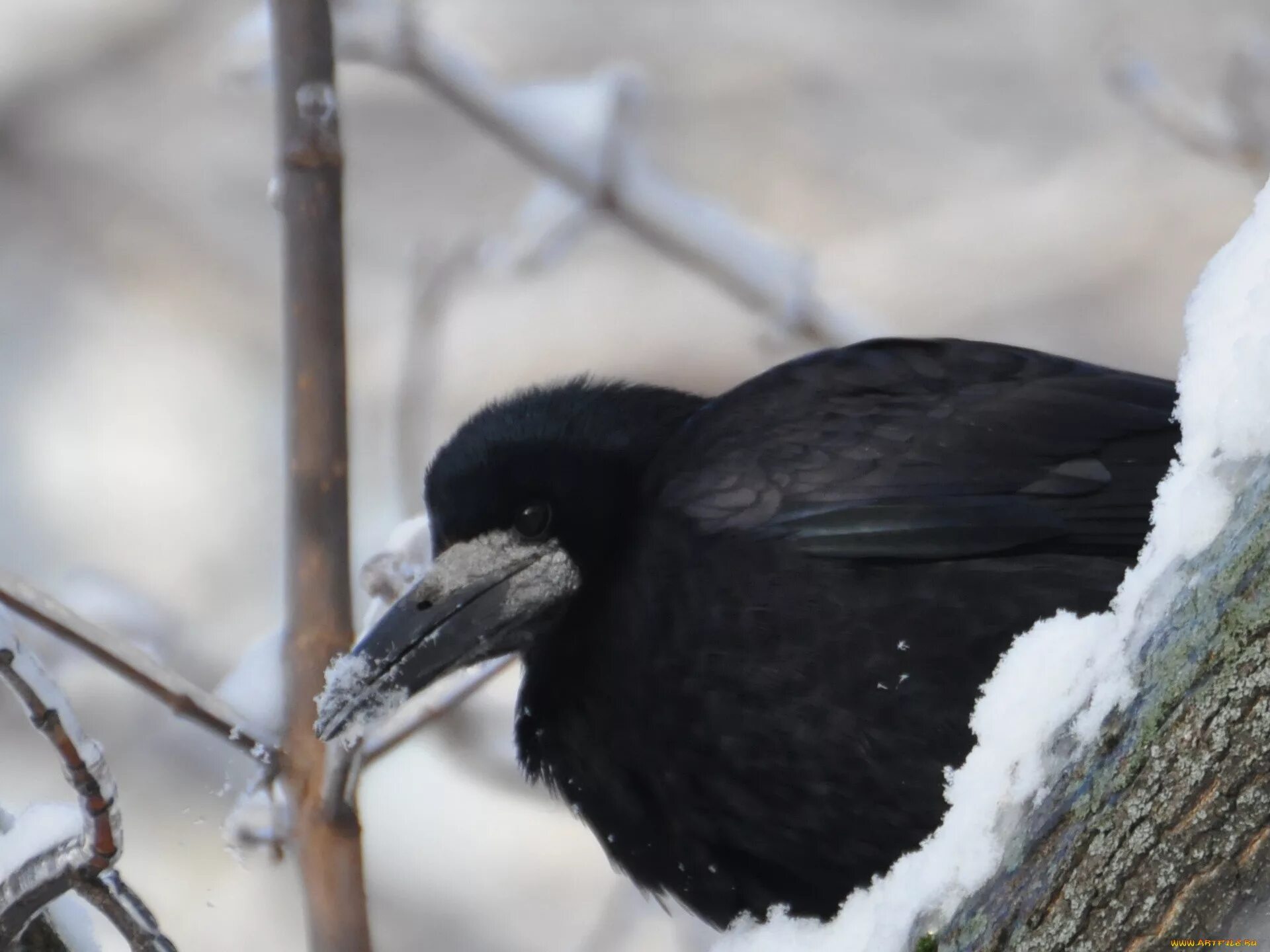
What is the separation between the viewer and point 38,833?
5.22 ft

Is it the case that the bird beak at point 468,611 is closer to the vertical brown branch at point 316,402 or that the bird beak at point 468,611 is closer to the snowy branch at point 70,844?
A: the vertical brown branch at point 316,402

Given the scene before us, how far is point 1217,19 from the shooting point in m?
5.31

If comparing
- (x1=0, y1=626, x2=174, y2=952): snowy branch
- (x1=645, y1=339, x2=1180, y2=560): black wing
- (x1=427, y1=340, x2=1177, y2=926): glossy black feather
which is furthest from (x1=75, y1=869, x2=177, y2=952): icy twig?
(x1=645, y1=339, x2=1180, y2=560): black wing

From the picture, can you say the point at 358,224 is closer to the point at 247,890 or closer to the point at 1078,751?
the point at 247,890

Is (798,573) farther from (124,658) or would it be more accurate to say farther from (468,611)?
(124,658)

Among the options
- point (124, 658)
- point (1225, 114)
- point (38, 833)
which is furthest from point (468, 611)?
point (1225, 114)

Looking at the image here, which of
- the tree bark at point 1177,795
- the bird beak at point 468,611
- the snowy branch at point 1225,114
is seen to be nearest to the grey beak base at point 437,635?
the bird beak at point 468,611

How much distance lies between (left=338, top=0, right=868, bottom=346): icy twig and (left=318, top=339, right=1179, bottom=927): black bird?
0.81 m

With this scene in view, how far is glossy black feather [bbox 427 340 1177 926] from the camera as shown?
74.8 inches

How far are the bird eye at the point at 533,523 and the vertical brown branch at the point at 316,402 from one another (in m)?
Result: 0.37

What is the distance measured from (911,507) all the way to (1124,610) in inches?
29.6

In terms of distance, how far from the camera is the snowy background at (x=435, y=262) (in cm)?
424

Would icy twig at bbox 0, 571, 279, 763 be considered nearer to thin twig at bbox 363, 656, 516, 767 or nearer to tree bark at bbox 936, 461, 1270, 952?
thin twig at bbox 363, 656, 516, 767

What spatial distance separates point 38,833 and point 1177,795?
1056 millimetres
